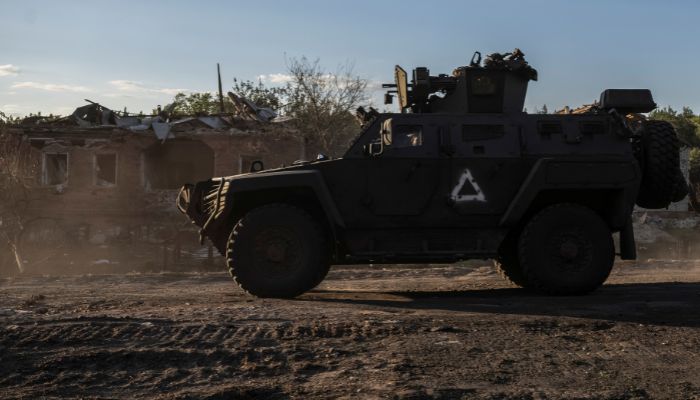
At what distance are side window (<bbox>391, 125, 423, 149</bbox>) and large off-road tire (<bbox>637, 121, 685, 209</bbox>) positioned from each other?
255 centimetres

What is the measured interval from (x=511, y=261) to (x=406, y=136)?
212 cm

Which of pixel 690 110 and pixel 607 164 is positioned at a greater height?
pixel 690 110

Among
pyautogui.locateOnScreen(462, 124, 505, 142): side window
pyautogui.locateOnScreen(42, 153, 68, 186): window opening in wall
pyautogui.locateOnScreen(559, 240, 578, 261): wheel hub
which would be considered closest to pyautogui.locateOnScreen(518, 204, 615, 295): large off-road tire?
pyautogui.locateOnScreen(559, 240, 578, 261): wheel hub

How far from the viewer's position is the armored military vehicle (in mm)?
7973

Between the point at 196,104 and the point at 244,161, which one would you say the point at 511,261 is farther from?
the point at 196,104

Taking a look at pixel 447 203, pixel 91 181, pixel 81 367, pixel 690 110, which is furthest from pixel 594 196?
pixel 690 110

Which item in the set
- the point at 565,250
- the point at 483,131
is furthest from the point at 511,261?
the point at 483,131

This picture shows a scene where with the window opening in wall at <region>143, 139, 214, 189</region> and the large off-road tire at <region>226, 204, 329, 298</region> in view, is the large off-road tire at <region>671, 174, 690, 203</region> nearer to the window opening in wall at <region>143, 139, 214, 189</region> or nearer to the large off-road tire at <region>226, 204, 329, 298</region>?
the large off-road tire at <region>226, 204, 329, 298</region>

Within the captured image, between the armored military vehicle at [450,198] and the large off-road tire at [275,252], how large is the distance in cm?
1

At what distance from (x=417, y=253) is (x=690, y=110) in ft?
198

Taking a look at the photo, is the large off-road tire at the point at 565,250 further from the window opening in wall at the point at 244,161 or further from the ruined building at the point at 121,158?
the window opening in wall at the point at 244,161

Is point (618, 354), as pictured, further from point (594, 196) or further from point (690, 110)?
point (690, 110)

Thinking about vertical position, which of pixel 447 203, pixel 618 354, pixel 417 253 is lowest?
pixel 618 354

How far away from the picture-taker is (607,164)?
26.8 feet
